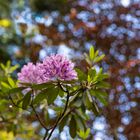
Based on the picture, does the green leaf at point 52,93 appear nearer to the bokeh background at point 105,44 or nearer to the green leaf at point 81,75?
the green leaf at point 81,75

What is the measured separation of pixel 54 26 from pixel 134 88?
1998mm

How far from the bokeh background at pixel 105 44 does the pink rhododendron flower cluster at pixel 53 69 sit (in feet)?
12.6

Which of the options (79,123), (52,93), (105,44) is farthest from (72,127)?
(105,44)

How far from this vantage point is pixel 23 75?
4.58 ft

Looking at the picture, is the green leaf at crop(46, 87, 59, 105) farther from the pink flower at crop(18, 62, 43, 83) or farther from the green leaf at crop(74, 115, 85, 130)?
the green leaf at crop(74, 115, 85, 130)

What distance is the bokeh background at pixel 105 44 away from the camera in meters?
5.38

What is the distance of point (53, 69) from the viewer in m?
1.28

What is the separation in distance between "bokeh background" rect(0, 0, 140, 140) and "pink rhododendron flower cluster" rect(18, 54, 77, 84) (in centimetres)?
385

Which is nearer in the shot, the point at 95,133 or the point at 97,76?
the point at 97,76

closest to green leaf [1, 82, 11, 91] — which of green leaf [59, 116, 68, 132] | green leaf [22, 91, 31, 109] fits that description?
green leaf [22, 91, 31, 109]

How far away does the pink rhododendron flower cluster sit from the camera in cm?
128

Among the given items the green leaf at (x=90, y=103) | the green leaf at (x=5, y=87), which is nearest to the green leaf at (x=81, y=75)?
the green leaf at (x=90, y=103)

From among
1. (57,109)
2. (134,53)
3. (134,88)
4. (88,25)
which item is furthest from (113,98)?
(57,109)

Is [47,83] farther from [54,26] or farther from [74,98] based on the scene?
[54,26]
